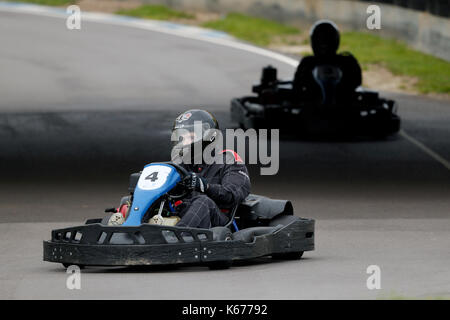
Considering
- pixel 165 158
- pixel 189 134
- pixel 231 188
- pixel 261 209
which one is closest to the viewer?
pixel 231 188

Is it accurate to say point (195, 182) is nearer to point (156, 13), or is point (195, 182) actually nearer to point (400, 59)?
point (400, 59)

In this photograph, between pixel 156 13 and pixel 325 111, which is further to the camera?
pixel 156 13

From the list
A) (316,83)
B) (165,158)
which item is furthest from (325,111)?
(165,158)

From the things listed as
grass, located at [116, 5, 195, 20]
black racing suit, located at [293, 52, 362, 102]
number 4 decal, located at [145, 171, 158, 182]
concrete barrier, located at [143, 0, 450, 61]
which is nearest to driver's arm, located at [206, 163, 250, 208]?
number 4 decal, located at [145, 171, 158, 182]

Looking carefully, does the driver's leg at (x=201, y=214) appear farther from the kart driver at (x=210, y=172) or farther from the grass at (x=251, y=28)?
the grass at (x=251, y=28)

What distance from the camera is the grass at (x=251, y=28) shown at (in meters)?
32.4

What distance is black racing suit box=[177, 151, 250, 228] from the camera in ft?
29.0

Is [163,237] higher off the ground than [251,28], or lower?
lower

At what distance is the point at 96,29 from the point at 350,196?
22.1 m

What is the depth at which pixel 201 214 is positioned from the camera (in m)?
8.83

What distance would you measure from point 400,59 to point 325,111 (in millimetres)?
10293

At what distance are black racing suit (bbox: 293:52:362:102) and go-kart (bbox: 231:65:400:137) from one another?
0.12 ft

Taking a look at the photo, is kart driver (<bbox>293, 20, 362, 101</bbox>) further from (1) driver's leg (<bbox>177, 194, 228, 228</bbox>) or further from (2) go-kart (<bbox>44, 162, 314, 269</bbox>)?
(1) driver's leg (<bbox>177, 194, 228, 228</bbox>)
